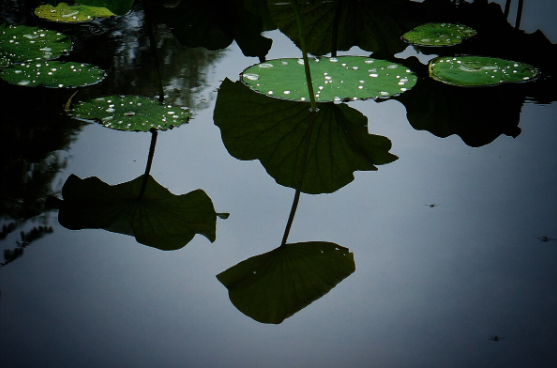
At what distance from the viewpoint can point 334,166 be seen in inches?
73.9

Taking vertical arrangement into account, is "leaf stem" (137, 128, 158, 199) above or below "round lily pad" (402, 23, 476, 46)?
above

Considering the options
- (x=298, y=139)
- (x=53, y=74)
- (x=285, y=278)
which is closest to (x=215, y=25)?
(x=53, y=74)

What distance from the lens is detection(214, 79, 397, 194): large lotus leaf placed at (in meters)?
1.85

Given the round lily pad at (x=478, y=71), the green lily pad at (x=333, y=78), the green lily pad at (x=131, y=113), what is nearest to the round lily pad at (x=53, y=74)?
the green lily pad at (x=131, y=113)

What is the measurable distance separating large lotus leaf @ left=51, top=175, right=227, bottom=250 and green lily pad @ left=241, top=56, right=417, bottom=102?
0.79 metres

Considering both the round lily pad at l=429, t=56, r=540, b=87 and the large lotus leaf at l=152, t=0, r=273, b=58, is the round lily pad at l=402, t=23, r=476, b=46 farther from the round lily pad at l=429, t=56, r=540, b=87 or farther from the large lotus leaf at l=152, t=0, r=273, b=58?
the large lotus leaf at l=152, t=0, r=273, b=58

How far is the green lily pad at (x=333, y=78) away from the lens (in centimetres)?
226

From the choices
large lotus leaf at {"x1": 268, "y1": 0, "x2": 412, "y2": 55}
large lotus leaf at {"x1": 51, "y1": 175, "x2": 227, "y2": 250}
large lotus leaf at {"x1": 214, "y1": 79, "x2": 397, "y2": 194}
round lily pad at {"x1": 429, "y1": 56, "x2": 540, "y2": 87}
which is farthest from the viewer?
large lotus leaf at {"x1": 268, "y1": 0, "x2": 412, "y2": 55}

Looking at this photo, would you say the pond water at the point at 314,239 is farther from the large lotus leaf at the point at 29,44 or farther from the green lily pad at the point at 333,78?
the large lotus leaf at the point at 29,44

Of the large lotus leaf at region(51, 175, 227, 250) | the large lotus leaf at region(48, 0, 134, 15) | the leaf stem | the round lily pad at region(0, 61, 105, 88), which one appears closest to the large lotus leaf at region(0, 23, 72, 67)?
the round lily pad at region(0, 61, 105, 88)

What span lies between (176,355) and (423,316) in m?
0.60

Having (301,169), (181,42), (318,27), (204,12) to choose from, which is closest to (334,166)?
(301,169)

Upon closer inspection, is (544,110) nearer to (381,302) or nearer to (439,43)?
(439,43)

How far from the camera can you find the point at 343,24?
3051 mm
